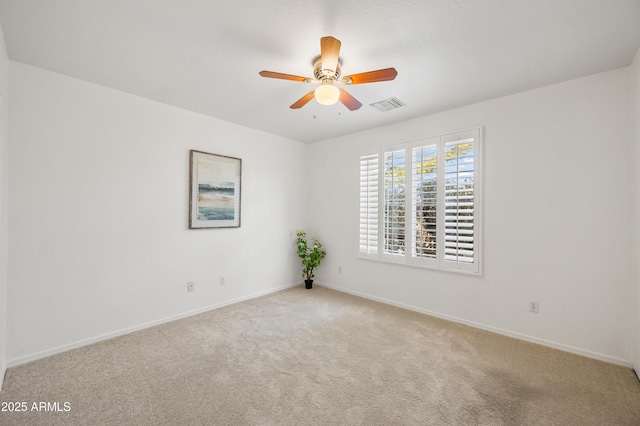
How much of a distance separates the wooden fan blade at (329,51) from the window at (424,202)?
2.06m

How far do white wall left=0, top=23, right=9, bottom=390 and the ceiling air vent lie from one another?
3.32m

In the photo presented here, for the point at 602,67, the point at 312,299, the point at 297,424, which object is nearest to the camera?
the point at 297,424

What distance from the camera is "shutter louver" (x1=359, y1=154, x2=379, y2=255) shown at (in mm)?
4191

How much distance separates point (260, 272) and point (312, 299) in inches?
37.1

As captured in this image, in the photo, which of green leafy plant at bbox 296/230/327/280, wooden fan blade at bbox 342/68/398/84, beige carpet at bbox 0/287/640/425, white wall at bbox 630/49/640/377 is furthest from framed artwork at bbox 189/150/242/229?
white wall at bbox 630/49/640/377

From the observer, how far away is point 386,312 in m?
3.69

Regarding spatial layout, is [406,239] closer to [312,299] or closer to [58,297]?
[312,299]

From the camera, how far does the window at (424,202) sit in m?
3.27

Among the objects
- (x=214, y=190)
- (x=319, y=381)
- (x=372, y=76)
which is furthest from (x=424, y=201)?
(x=214, y=190)

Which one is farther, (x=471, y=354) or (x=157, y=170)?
(x=157, y=170)

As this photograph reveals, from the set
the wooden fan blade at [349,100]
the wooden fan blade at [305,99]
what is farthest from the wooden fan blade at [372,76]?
the wooden fan blade at [305,99]

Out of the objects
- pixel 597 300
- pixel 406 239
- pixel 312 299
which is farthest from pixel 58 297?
pixel 597 300

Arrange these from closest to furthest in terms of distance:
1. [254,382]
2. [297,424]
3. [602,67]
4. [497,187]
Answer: [297,424] → [254,382] → [602,67] → [497,187]

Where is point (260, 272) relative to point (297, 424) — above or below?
above
